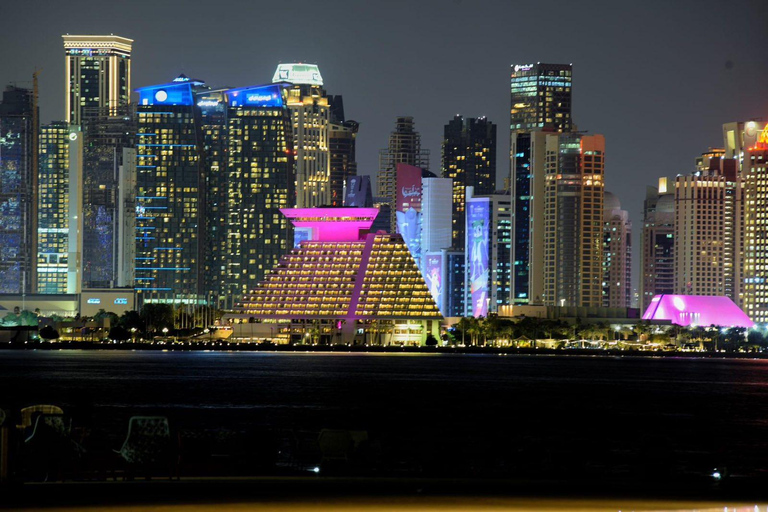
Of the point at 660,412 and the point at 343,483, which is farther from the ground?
the point at 343,483

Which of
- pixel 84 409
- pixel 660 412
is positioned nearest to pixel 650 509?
pixel 84 409

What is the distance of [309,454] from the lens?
41344 millimetres

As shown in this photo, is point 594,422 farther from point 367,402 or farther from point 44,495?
point 44,495

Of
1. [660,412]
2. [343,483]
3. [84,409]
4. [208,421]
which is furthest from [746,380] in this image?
[343,483]

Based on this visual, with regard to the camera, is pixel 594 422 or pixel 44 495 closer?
pixel 44 495

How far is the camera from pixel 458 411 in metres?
98.8

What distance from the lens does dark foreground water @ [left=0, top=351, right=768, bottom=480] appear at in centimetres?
4147

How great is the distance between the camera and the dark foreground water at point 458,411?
41469mm

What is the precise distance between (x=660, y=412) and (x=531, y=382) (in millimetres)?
53122

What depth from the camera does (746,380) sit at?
177250 mm

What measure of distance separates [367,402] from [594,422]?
83.8 feet

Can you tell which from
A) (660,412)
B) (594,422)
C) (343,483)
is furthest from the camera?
(660,412)

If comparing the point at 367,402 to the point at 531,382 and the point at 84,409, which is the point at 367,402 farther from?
the point at 84,409

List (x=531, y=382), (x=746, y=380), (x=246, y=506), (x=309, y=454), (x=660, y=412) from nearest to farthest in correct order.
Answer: (x=246, y=506), (x=309, y=454), (x=660, y=412), (x=531, y=382), (x=746, y=380)
